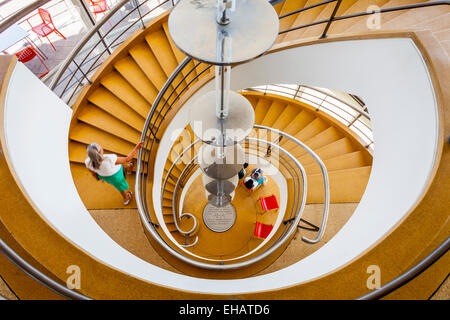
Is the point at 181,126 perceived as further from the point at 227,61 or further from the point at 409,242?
the point at 409,242

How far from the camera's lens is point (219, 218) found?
Answer: 6.51m

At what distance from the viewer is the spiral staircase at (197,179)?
1.57m

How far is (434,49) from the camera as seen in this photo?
6.82 ft

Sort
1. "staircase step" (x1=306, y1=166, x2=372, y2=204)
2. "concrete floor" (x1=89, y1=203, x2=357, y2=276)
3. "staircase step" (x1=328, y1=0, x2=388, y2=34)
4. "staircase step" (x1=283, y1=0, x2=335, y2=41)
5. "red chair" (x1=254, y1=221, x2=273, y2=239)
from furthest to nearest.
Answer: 1. "red chair" (x1=254, y1=221, x2=273, y2=239)
2. "staircase step" (x1=283, y1=0, x2=335, y2=41)
3. "staircase step" (x1=306, y1=166, x2=372, y2=204)
4. "staircase step" (x1=328, y1=0, x2=388, y2=34)
5. "concrete floor" (x1=89, y1=203, x2=357, y2=276)

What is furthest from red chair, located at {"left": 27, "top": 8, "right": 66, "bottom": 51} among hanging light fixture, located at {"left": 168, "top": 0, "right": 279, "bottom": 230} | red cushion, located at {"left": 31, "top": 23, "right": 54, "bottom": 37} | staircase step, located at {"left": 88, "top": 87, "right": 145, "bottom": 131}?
hanging light fixture, located at {"left": 168, "top": 0, "right": 279, "bottom": 230}

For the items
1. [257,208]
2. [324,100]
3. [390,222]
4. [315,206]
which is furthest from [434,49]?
[257,208]

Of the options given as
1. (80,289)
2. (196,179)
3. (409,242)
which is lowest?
(80,289)

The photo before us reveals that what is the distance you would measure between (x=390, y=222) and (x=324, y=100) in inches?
213

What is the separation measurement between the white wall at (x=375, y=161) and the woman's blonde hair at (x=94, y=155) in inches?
10.1

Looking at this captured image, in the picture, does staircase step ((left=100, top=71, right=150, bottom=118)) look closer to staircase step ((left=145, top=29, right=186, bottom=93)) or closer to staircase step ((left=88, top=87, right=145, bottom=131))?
staircase step ((left=88, top=87, right=145, bottom=131))

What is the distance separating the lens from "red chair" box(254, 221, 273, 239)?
5902 millimetres

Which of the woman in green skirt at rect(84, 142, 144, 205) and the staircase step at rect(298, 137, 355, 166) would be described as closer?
the woman in green skirt at rect(84, 142, 144, 205)

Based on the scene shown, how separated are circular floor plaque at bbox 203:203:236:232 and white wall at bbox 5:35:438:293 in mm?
3941
